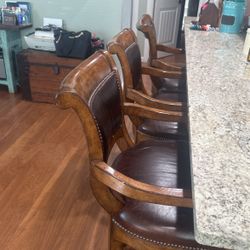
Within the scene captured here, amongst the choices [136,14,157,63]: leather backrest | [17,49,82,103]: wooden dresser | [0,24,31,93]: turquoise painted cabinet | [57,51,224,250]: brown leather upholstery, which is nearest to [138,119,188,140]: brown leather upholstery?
[57,51,224,250]: brown leather upholstery

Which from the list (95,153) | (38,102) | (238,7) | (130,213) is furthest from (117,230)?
(38,102)

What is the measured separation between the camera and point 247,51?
1441mm

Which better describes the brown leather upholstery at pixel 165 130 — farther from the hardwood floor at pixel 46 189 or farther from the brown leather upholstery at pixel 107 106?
the hardwood floor at pixel 46 189

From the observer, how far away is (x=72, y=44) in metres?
2.71

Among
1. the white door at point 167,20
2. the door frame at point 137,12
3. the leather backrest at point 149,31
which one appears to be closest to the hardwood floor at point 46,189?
the leather backrest at point 149,31

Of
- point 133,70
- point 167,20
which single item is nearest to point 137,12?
point 167,20

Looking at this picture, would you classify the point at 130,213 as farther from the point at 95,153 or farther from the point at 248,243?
the point at 248,243

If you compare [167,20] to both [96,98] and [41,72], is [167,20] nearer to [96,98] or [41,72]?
[41,72]

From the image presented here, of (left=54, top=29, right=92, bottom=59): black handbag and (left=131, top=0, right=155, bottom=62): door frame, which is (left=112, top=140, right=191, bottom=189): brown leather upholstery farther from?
(left=131, top=0, right=155, bottom=62): door frame

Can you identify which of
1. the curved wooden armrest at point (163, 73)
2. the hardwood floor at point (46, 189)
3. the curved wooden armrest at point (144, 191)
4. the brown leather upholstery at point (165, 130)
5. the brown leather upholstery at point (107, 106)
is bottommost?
the hardwood floor at point (46, 189)

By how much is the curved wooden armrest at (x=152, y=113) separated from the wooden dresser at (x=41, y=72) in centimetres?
158

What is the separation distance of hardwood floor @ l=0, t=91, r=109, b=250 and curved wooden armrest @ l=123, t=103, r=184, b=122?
0.66 metres

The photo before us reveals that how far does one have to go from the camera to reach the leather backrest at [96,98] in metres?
0.81

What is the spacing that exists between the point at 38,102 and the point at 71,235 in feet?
5.74
